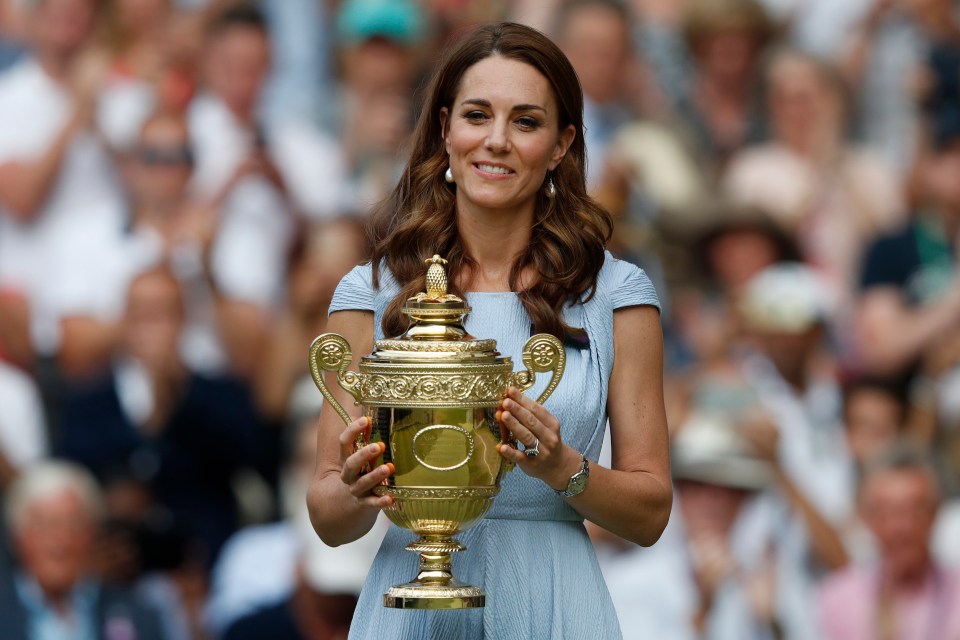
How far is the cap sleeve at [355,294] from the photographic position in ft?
10.4

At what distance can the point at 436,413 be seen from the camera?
9.33 feet

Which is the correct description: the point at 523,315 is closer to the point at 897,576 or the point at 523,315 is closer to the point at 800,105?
the point at 897,576

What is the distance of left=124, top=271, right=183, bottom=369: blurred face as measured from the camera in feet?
24.0

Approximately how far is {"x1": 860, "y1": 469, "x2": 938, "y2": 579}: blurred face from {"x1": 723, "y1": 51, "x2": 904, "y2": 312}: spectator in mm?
986

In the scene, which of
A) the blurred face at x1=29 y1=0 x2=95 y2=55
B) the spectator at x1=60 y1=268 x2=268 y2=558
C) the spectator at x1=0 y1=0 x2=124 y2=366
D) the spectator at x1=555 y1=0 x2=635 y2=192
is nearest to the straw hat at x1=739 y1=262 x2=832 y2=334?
the spectator at x1=555 y1=0 x2=635 y2=192

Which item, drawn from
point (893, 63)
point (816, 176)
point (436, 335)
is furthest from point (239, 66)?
point (436, 335)

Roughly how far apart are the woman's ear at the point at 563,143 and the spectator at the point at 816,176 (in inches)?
176

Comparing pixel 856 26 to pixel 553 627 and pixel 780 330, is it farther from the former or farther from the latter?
pixel 553 627

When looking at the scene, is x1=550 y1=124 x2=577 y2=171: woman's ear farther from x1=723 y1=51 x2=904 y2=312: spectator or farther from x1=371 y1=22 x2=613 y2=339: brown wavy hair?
x1=723 y1=51 x2=904 y2=312: spectator

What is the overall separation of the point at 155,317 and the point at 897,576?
2900 millimetres

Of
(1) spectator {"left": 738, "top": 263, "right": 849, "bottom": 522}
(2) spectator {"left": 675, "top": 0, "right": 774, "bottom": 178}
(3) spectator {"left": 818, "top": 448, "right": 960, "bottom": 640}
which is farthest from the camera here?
(2) spectator {"left": 675, "top": 0, "right": 774, "bottom": 178}

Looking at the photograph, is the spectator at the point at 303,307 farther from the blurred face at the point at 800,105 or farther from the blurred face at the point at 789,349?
the blurred face at the point at 800,105

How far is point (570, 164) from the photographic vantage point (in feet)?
10.6

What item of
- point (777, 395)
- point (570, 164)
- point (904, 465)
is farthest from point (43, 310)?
point (570, 164)
